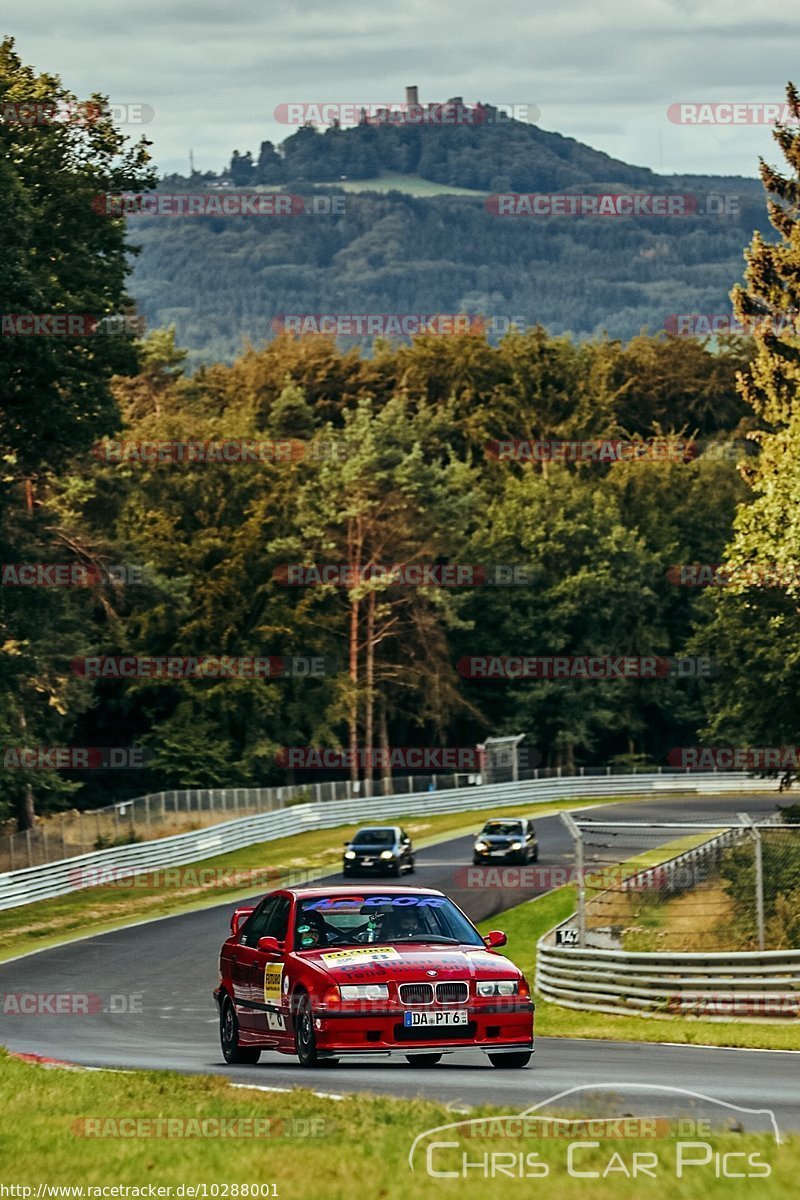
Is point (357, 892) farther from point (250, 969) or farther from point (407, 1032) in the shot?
point (407, 1032)

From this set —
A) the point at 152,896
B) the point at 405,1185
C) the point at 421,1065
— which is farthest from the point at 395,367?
the point at 405,1185

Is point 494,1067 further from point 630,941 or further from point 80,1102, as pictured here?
point 630,941

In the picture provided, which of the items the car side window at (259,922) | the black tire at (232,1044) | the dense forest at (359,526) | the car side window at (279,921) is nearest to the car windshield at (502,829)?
the dense forest at (359,526)

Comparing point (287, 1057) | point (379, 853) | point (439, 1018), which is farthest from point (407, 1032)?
point (379, 853)

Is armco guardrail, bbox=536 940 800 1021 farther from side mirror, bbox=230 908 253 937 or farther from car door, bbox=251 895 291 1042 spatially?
car door, bbox=251 895 291 1042

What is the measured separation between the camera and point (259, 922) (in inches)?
669

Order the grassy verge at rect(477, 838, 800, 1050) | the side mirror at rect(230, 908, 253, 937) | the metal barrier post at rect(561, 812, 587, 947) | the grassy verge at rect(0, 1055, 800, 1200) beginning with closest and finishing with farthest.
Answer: the grassy verge at rect(0, 1055, 800, 1200) < the side mirror at rect(230, 908, 253, 937) < the grassy verge at rect(477, 838, 800, 1050) < the metal barrier post at rect(561, 812, 587, 947)

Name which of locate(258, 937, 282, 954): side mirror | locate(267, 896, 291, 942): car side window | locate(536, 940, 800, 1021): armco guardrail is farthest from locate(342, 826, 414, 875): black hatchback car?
locate(258, 937, 282, 954): side mirror

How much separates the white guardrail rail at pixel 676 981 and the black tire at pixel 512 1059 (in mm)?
6519

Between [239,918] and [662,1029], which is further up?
[239,918]

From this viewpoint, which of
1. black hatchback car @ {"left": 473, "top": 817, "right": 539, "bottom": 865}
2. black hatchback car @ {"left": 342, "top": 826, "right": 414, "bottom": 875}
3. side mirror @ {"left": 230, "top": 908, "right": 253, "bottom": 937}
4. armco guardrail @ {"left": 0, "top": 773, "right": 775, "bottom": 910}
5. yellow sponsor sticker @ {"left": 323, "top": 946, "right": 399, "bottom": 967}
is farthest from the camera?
black hatchback car @ {"left": 473, "top": 817, "right": 539, "bottom": 865}

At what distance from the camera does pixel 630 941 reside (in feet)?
84.7

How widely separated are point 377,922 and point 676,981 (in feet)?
26.0

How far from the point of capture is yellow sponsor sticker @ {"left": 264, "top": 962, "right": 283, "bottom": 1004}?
15748 mm
